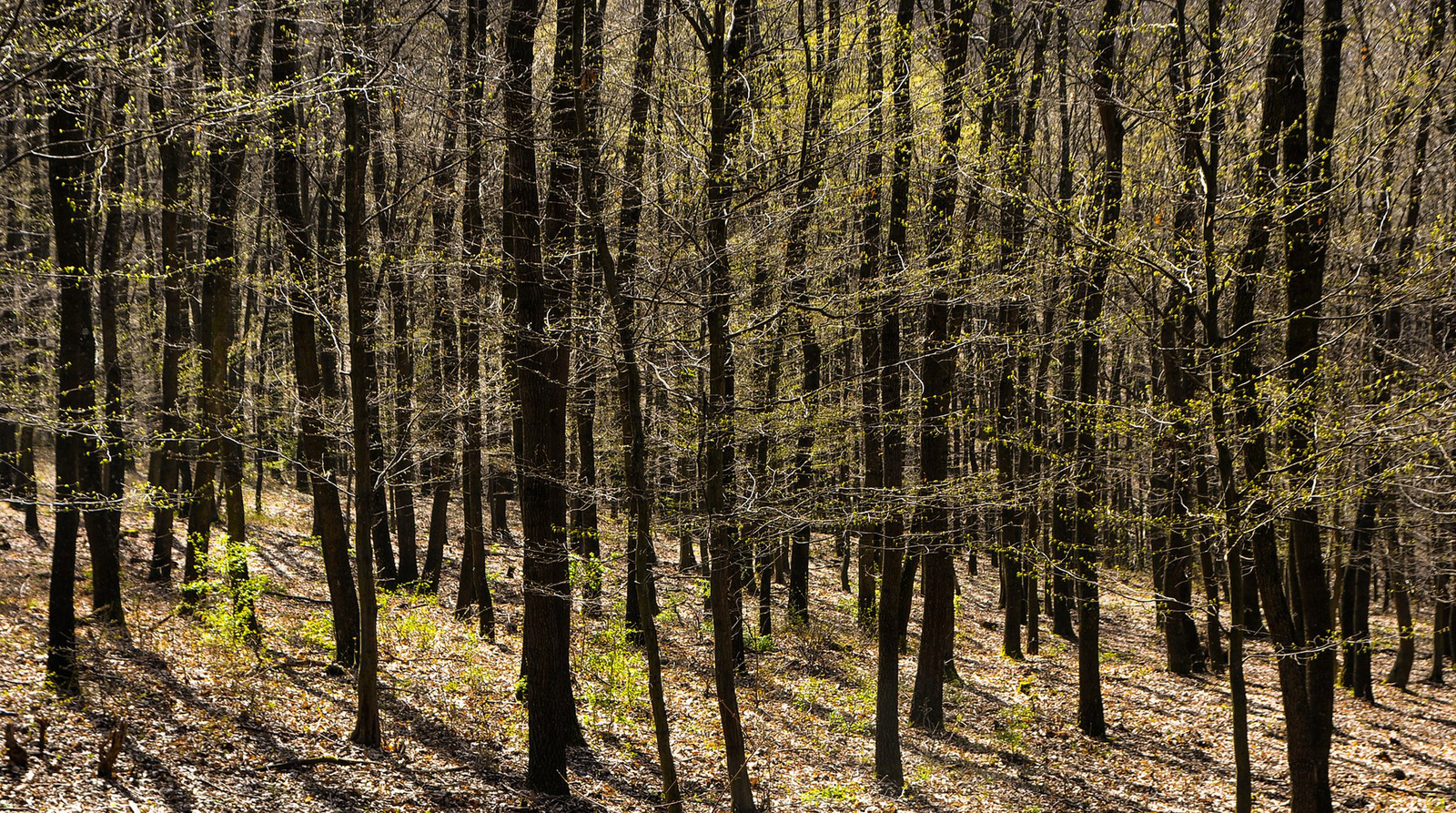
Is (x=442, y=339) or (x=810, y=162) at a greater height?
(x=810, y=162)

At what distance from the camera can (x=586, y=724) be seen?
11164mm

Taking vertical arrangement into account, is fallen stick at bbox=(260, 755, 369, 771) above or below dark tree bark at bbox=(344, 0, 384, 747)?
below

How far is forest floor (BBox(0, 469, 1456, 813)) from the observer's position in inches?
325

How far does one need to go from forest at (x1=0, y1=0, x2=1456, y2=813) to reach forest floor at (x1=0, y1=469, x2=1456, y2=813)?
0.26 feet

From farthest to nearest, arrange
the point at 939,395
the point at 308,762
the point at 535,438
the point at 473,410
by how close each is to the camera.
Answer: the point at 473,410, the point at 939,395, the point at 535,438, the point at 308,762

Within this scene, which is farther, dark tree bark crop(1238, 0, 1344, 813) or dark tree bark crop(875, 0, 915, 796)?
dark tree bark crop(875, 0, 915, 796)

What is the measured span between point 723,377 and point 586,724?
18.3ft

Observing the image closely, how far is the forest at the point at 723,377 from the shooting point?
7914 millimetres

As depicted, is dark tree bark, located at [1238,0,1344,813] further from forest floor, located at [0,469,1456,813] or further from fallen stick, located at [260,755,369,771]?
fallen stick, located at [260,755,369,771]

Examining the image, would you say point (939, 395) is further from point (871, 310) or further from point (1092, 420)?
point (871, 310)

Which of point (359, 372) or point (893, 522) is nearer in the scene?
point (359, 372)

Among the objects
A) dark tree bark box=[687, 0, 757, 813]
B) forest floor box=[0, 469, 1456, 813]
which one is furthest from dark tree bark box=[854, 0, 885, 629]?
forest floor box=[0, 469, 1456, 813]

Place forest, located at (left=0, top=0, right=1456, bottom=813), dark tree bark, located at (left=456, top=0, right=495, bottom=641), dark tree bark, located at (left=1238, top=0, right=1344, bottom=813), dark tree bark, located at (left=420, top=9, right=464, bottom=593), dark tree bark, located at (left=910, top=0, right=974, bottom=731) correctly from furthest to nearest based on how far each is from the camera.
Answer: dark tree bark, located at (left=456, top=0, right=495, bottom=641), dark tree bark, located at (left=420, top=9, right=464, bottom=593), dark tree bark, located at (left=910, top=0, right=974, bottom=731), dark tree bark, located at (left=1238, top=0, right=1344, bottom=813), forest, located at (left=0, top=0, right=1456, bottom=813)

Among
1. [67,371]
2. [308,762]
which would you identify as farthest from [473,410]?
[308,762]
